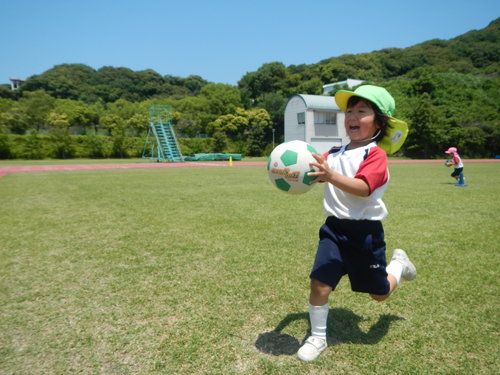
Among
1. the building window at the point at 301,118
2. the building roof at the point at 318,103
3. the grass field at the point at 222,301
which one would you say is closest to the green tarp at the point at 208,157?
the building window at the point at 301,118

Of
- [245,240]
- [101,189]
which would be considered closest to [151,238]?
[245,240]

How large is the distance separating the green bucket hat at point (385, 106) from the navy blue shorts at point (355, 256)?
662 millimetres

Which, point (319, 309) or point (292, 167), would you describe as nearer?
point (319, 309)

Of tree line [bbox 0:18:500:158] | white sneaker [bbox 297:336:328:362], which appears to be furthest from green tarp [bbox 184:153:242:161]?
white sneaker [bbox 297:336:328:362]

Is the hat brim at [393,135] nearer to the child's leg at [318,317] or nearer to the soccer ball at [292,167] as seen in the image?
the soccer ball at [292,167]

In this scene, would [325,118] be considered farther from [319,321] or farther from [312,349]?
[312,349]

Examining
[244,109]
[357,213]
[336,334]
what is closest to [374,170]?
[357,213]

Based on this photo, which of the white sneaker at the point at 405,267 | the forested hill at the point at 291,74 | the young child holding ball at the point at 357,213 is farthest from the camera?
the forested hill at the point at 291,74

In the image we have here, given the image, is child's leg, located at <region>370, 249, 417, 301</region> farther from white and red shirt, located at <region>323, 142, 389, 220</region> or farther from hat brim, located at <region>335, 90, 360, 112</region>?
hat brim, located at <region>335, 90, 360, 112</region>

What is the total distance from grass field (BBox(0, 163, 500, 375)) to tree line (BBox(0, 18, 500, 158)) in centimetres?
4176

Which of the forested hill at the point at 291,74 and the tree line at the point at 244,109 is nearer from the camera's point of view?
the tree line at the point at 244,109

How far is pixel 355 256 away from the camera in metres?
2.64

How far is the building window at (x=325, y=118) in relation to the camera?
45688mm

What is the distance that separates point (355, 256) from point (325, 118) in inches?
1789
